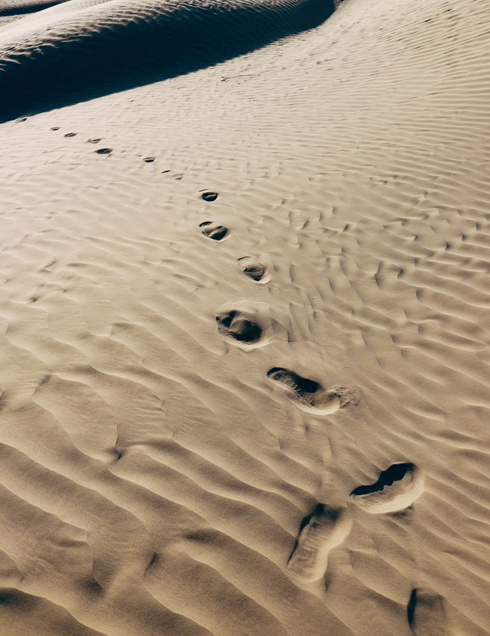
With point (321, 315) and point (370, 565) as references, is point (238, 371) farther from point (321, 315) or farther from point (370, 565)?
point (370, 565)

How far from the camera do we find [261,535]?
1720mm

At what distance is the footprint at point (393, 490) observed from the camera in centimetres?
189

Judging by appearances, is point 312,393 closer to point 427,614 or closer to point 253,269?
point 427,614

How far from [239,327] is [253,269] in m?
0.74

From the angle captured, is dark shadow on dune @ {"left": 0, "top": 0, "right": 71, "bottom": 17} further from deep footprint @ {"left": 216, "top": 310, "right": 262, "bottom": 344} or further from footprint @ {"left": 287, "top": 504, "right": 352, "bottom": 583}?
footprint @ {"left": 287, "top": 504, "right": 352, "bottom": 583}

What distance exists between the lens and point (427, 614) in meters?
1.58

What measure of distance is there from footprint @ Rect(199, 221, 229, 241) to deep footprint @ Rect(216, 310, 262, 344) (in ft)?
3.65

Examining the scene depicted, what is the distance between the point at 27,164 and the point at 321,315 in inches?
191

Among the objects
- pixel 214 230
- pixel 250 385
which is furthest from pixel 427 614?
pixel 214 230

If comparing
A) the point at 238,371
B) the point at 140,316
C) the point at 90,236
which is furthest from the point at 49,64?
the point at 238,371

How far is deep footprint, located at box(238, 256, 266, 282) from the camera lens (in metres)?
3.26

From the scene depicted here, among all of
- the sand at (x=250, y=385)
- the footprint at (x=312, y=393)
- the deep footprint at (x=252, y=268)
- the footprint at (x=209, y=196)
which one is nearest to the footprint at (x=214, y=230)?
the sand at (x=250, y=385)

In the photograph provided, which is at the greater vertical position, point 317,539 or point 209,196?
point 209,196

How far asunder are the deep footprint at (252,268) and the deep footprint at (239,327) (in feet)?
1.66
